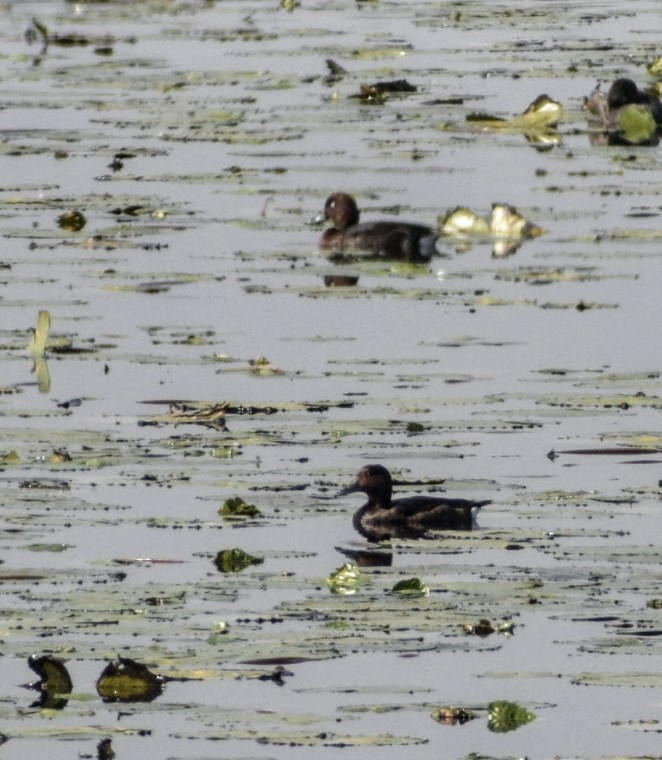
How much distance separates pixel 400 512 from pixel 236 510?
2.10ft

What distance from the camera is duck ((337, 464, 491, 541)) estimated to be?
9.37m

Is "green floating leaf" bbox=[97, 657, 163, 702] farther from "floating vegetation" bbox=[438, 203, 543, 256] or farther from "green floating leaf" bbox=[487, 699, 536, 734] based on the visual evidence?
"floating vegetation" bbox=[438, 203, 543, 256]

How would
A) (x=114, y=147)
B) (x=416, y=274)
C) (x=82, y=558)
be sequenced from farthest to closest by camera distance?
(x=114, y=147) → (x=416, y=274) → (x=82, y=558)

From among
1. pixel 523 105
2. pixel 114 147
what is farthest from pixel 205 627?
pixel 523 105

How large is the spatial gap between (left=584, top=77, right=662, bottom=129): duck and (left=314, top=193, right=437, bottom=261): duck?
13.0ft

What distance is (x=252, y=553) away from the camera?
8969mm

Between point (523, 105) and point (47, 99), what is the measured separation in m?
4.06

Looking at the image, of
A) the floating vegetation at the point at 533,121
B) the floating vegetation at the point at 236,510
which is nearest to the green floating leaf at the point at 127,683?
the floating vegetation at the point at 236,510

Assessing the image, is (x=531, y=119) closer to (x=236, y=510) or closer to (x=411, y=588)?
(x=236, y=510)

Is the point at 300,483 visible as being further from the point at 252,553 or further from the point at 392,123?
the point at 392,123

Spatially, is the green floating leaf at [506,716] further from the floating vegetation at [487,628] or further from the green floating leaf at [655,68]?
the green floating leaf at [655,68]

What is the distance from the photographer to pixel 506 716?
7.32 metres

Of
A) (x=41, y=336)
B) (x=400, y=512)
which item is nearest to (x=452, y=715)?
(x=400, y=512)

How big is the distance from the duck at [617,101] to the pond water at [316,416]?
0.95 ft
